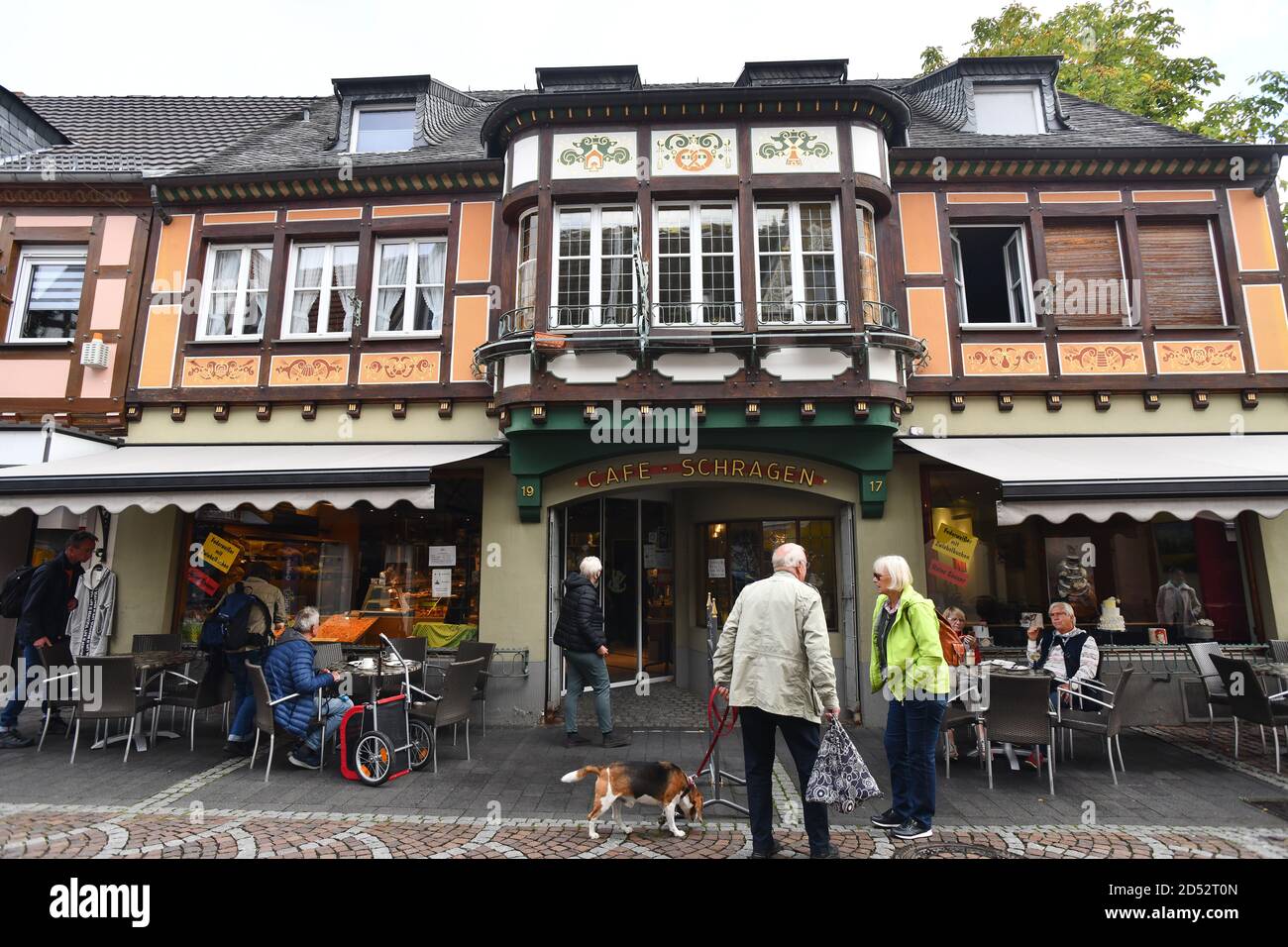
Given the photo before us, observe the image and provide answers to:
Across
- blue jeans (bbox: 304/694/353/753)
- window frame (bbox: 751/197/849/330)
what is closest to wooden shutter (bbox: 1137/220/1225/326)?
window frame (bbox: 751/197/849/330)

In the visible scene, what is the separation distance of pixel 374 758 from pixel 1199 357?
37.5 feet

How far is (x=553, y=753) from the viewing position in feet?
23.9

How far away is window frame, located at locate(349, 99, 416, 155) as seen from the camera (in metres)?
11.1

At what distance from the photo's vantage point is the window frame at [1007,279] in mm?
9422

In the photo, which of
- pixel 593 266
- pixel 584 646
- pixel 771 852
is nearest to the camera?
pixel 771 852

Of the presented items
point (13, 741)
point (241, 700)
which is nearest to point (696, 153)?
point (241, 700)

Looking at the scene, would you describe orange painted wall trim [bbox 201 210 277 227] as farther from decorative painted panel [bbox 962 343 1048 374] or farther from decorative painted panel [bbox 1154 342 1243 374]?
decorative painted panel [bbox 1154 342 1243 374]

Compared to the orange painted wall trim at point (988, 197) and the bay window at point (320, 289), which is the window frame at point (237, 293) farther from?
the orange painted wall trim at point (988, 197)

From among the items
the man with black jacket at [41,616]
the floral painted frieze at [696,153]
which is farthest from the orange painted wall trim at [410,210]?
the man with black jacket at [41,616]

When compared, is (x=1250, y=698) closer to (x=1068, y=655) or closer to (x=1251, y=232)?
(x=1068, y=655)

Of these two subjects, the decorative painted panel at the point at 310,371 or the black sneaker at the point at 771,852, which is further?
the decorative painted panel at the point at 310,371

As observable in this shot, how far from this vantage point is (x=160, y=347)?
9.93 metres

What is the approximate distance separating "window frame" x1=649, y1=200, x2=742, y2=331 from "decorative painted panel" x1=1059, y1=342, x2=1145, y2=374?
4742 millimetres

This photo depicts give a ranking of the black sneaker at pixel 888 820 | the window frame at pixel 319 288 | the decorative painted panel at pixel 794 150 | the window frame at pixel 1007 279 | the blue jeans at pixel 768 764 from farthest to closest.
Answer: the window frame at pixel 319 288 < the window frame at pixel 1007 279 < the decorative painted panel at pixel 794 150 < the black sneaker at pixel 888 820 < the blue jeans at pixel 768 764
